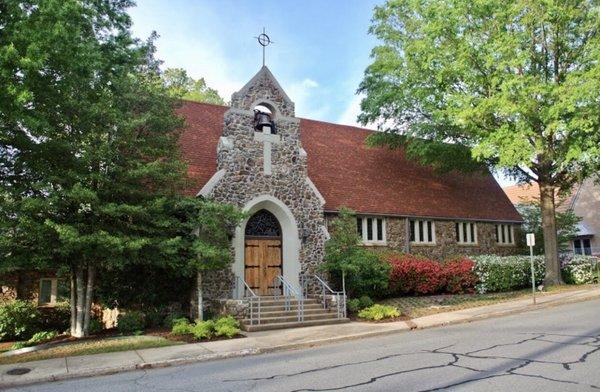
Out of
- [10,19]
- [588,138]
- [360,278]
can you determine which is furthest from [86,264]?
[588,138]

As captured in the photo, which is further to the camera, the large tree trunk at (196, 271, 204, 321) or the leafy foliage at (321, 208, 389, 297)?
the leafy foliage at (321, 208, 389, 297)

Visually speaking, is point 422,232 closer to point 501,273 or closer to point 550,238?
point 501,273

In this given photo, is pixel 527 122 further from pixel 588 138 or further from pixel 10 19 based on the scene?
pixel 10 19

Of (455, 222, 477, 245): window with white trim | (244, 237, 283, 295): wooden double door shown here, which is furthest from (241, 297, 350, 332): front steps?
(455, 222, 477, 245): window with white trim

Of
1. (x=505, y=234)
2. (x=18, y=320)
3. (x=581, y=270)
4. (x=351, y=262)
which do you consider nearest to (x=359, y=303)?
(x=351, y=262)

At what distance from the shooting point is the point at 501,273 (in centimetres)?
2283

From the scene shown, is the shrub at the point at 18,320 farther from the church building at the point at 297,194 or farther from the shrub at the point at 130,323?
the church building at the point at 297,194

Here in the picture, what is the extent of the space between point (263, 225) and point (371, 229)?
646cm

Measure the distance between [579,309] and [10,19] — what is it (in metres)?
18.8

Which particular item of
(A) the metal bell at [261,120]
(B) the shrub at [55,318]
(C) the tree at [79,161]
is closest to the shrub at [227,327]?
(C) the tree at [79,161]

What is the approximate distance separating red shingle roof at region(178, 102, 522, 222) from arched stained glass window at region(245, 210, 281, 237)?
90.2 inches

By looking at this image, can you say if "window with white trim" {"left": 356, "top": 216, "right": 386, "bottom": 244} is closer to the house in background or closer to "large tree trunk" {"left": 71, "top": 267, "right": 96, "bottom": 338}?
"large tree trunk" {"left": 71, "top": 267, "right": 96, "bottom": 338}

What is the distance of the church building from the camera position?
666 inches

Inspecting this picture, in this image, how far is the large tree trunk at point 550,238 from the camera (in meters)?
22.8
